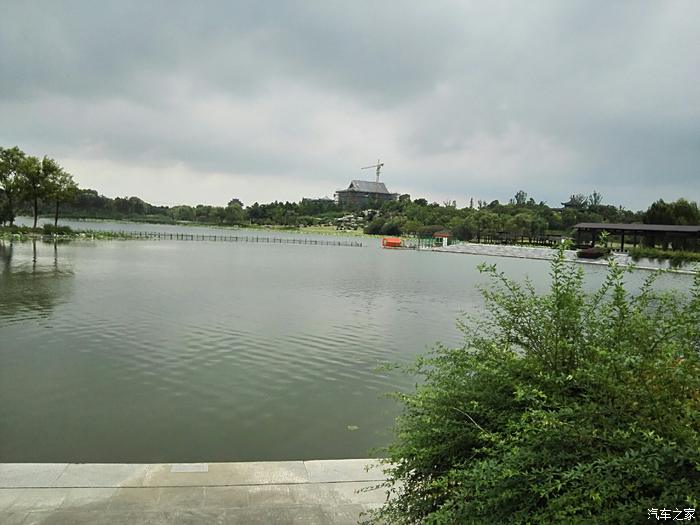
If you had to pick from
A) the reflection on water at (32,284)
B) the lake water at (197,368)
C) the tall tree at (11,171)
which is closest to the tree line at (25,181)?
the tall tree at (11,171)

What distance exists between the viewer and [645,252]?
51.5 meters

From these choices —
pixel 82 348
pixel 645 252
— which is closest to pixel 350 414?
pixel 82 348

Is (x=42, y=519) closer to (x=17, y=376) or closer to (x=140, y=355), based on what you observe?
(x=17, y=376)

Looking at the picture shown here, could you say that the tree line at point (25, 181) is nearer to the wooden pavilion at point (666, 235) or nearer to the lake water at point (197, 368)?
the lake water at point (197, 368)

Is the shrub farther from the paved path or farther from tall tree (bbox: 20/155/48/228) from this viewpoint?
the paved path

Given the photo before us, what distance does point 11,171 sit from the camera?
5691 cm

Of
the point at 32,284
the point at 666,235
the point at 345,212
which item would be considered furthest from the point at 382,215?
the point at 32,284

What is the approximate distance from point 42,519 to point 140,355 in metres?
7.31

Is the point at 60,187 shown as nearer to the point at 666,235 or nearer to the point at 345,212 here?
the point at 666,235

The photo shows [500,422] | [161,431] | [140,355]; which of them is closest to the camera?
[500,422]

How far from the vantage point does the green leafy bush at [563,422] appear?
88.0 inches

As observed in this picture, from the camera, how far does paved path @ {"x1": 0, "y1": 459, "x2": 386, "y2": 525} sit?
3879 mm

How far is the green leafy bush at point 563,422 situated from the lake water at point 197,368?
3.04 m

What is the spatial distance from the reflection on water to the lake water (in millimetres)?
88
